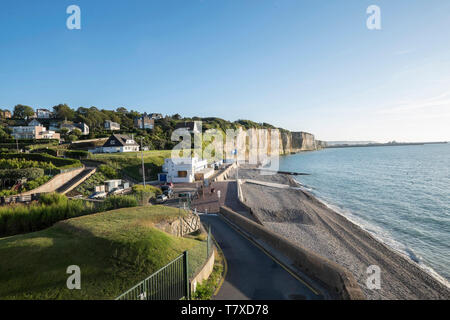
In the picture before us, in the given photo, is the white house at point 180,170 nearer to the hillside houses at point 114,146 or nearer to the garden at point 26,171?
the garden at point 26,171

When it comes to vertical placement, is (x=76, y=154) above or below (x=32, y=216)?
above

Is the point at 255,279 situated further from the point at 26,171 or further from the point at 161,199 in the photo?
the point at 26,171

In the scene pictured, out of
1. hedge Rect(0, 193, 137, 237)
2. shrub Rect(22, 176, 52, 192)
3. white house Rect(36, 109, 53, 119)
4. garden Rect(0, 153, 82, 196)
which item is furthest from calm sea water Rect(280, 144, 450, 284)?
white house Rect(36, 109, 53, 119)

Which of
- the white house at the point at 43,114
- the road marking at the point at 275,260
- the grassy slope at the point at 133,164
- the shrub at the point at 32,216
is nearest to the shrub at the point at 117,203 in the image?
the shrub at the point at 32,216

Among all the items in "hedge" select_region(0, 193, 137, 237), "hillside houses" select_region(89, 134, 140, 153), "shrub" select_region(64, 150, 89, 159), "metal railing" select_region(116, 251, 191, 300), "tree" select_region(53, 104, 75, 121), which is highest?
"tree" select_region(53, 104, 75, 121)

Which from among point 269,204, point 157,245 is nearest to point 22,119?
point 269,204

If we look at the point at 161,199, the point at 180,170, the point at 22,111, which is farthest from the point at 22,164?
the point at 22,111

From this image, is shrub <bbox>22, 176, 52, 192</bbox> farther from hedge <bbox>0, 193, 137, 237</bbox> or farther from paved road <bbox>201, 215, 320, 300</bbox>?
paved road <bbox>201, 215, 320, 300</bbox>
